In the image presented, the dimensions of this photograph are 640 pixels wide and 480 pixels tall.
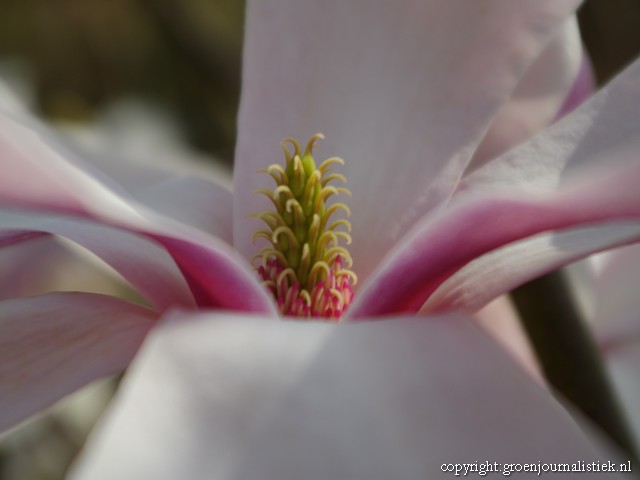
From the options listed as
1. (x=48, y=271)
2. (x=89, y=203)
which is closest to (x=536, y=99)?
(x=89, y=203)

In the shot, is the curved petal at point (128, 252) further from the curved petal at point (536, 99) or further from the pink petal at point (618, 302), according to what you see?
the pink petal at point (618, 302)

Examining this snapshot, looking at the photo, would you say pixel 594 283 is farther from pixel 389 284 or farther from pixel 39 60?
pixel 39 60

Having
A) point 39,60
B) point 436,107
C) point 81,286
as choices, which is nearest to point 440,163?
point 436,107

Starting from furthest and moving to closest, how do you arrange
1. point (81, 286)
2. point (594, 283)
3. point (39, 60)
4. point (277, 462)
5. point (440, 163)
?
1. point (39, 60)
2. point (81, 286)
3. point (594, 283)
4. point (440, 163)
5. point (277, 462)

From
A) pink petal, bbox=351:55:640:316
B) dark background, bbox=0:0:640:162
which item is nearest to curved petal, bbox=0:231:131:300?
pink petal, bbox=351:55:640:316

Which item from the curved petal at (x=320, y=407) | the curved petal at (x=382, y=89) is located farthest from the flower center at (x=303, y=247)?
the curved petal at (x=320, y=407)

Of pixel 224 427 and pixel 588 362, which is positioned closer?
pixel 224 427

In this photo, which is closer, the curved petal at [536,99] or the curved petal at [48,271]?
the curved petal at [536,99]

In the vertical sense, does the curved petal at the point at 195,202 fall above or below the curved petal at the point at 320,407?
above
